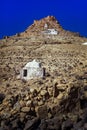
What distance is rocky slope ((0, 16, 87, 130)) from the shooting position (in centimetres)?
5156

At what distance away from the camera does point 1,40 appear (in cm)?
9056

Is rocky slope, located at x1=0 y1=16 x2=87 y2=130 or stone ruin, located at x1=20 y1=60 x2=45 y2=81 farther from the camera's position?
stone ruin, located at x1=20 y1=60 x2=45 y2=81

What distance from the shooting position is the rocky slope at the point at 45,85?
5156 centimetres

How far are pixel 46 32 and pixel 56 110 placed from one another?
1511 inches

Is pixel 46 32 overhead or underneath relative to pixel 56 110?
overhead

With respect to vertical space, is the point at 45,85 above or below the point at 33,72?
below

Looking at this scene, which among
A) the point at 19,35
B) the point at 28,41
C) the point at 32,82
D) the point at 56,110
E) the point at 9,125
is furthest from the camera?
the point at 19,35

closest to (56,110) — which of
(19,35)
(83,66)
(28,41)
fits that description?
(83,66)

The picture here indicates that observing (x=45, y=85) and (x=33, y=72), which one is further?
(x=33, y=72)

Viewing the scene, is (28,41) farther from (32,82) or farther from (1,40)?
(32,82)

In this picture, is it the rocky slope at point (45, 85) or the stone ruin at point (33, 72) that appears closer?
the rocky slope at point (45, 85)

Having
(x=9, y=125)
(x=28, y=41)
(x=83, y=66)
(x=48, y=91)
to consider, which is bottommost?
(x=9, y=125)

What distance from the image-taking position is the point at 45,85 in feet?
194

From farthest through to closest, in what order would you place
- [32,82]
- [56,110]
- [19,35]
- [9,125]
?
[19,35] < [32,82] < [56,110] < [9,125]
